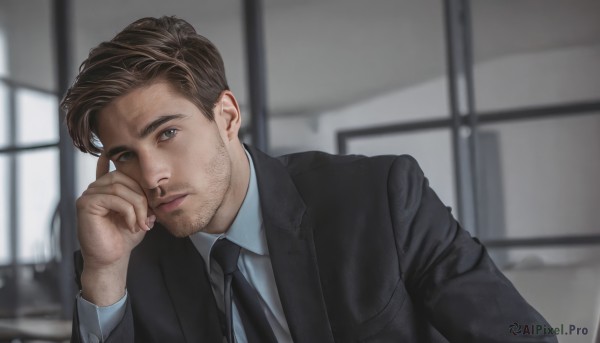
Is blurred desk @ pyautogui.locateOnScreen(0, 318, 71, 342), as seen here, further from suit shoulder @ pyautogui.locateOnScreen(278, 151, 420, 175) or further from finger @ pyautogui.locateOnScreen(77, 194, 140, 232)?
suit shoulder @ pyautogui.locateOnScreen(278, 151, 420, 175)

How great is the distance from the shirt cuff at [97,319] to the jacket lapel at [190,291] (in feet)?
0.43

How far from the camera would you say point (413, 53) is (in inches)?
196

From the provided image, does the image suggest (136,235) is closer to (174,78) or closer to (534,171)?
(174,78)

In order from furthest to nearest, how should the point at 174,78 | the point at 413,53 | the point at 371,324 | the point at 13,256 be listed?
the point at 13,256 < the point at 413,53 < the point at 174,78 < the point at 371,324

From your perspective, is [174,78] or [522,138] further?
[522,138]

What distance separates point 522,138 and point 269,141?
1765 mm

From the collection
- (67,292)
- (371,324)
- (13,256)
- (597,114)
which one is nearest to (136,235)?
(371,324)

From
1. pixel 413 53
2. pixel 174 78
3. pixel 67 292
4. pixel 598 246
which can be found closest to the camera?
pixel 174 78

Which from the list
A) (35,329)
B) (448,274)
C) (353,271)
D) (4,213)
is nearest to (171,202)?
(353,271)

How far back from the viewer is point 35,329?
5117 mm

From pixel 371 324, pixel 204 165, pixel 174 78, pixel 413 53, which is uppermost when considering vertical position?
pixel 413 53

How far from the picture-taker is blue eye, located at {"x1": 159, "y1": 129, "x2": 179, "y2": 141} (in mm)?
1558

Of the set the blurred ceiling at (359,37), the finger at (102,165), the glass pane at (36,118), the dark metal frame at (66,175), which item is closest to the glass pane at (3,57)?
the glass pane at (36,118)

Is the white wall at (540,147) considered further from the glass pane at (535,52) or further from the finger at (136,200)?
the finger at (136,200)
